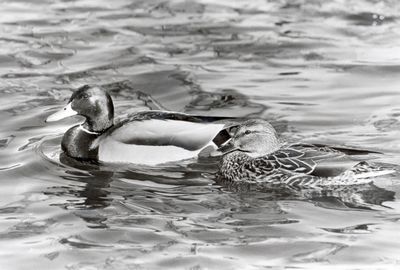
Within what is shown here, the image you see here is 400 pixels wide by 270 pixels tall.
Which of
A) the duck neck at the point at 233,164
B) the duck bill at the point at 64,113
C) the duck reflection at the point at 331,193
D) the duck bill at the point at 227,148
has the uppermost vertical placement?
the duck bill at the point at 64,113

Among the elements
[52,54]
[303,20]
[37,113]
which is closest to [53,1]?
[52,54]

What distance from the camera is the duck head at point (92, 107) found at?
11266 mm

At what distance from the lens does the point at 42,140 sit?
11531mm

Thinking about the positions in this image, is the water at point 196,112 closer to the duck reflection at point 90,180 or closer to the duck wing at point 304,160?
the duck reflection at point 90,180

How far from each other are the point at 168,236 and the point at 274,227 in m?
0.86

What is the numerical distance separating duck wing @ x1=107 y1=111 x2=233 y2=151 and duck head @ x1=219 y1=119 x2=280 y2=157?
0.43m

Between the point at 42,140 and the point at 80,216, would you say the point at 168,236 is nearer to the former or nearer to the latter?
the point at 80,216

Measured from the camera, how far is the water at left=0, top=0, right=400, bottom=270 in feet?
28.1

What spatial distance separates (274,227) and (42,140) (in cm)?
342

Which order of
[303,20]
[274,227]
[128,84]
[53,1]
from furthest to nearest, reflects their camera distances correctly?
[53,1] → [303,20] → [128,84] → [274,227]

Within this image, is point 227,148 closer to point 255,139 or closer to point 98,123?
point 255,139

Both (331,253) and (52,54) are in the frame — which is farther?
(52,54)

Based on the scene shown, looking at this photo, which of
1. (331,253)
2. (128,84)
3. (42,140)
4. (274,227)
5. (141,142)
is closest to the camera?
(331,253)

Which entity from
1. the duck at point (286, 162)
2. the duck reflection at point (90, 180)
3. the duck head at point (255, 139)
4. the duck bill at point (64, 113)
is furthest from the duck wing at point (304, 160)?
the duck bill at point (64, 113)
